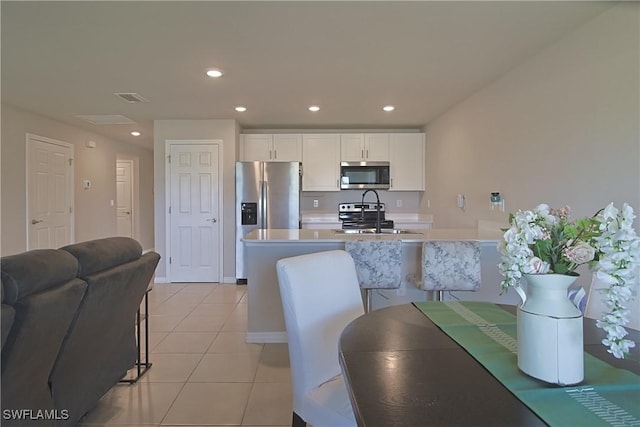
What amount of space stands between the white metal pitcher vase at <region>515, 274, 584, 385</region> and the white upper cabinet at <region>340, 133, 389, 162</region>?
4.70 metres

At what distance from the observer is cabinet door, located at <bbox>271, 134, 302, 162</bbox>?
5.49 m

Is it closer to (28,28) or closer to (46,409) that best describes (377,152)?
(28,28)

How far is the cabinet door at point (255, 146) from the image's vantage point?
5488 millimetres

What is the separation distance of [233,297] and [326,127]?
113 inches

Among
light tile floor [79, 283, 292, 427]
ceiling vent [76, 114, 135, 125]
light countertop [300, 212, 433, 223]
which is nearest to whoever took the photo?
light tile floor [79, 283, 292, 427]

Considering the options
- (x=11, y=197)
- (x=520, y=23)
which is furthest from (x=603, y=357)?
(x=11, y=197)

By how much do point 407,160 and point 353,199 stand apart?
1022 mm

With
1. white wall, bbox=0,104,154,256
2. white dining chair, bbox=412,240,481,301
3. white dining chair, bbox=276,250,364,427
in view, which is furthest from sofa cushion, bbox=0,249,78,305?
white wall, bbox=0,104,154,256

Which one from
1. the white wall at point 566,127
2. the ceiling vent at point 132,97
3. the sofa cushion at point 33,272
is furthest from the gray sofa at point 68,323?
the white wall at point 566,127

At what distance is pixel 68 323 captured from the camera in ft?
4.90

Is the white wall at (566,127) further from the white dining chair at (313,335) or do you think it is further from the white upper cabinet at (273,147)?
the white upper cabinet at (273,147)

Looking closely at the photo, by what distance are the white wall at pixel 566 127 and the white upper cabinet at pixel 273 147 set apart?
2.41 metres

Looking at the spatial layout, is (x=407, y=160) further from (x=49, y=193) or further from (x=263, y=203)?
(x=49, y=193)

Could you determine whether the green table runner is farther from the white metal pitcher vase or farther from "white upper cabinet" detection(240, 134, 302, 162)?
"white upper cabinet" detection(240, 134, 302, 162)
